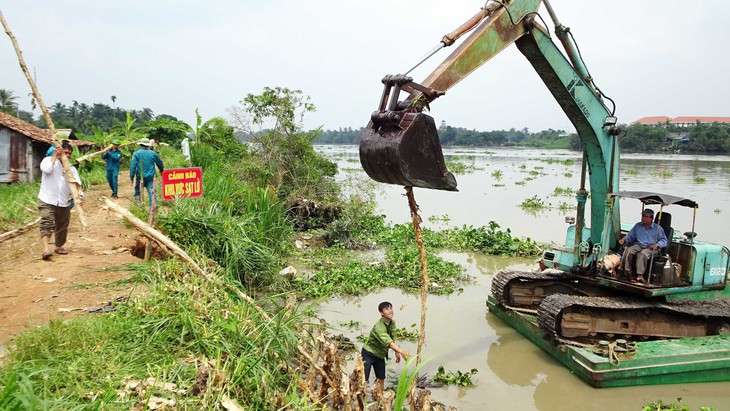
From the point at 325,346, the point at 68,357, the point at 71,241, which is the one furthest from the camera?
the point at 71,241

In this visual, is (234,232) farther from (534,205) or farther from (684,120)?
(684,120)

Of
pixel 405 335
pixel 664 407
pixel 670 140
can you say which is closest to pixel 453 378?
pixel 405 335

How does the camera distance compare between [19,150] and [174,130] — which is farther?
[174,130]

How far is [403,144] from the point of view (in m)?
4.23

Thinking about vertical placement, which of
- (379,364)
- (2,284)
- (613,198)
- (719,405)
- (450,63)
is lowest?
(719,405)

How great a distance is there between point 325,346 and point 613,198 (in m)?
5.21

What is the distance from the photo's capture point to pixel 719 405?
6.16 metres

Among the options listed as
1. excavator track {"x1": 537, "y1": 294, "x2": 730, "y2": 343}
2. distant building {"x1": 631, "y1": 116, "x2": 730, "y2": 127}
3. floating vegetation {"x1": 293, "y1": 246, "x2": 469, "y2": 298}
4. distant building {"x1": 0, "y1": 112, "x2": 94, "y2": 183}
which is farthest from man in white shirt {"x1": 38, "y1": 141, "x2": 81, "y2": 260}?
distant building {"x1": 631, "y1": 116, "x2": 730, "y2": 127}

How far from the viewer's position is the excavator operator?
702 centimetres

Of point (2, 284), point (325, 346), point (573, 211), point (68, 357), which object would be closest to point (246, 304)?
point (325, 346)

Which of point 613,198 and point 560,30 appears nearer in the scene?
point 560,30

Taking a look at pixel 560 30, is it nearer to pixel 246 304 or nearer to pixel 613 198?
pixel 613 198

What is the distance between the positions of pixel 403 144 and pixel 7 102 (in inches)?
1639

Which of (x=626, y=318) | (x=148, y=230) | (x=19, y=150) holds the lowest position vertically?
(x=626, y=318)
